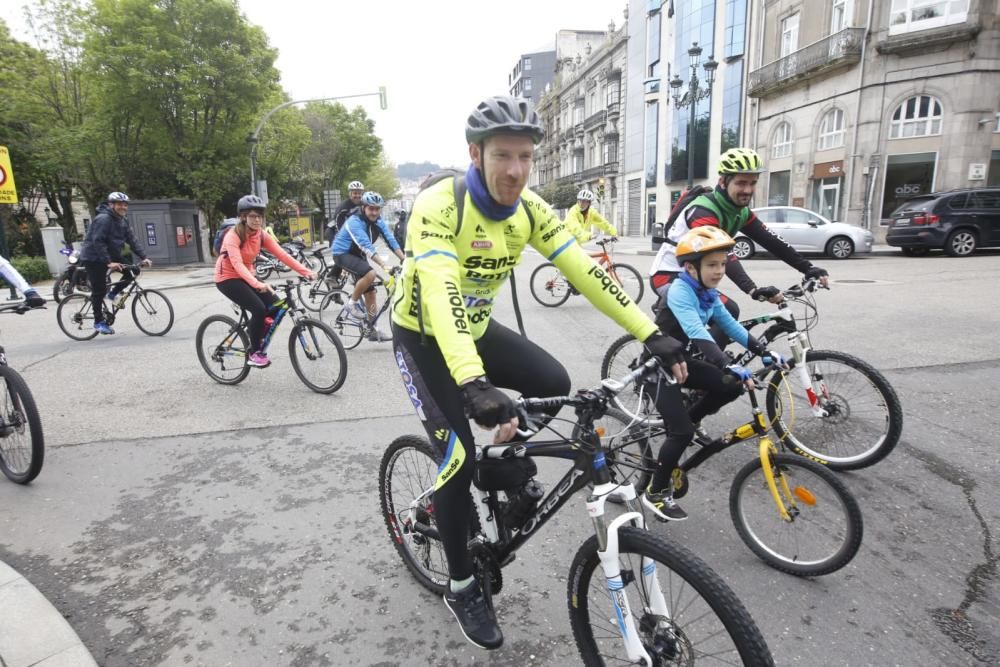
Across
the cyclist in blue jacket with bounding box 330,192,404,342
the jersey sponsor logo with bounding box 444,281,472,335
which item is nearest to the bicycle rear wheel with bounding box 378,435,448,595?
the jersey sponsor logo with bounding box 444,281,472,335

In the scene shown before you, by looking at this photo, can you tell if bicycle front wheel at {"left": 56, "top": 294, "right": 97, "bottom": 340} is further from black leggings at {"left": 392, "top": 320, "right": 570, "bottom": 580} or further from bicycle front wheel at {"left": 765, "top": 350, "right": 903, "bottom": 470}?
bicycle front wheel at {"left": 765, "top": 350, "right": 903, "bottom": 470}

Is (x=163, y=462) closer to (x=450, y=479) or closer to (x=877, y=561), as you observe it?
(x=450, y=479)

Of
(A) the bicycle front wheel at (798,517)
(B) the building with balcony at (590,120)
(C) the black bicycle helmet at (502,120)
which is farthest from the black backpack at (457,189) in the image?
(B) the building with balcony at (590,120)

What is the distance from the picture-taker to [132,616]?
2650 mm

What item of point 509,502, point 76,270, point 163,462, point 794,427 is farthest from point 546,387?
point 76,270

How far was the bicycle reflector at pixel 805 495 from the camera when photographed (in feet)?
9.03

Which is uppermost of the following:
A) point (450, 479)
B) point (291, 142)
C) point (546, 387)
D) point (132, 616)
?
point (291, 142)

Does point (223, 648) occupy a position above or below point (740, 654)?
below

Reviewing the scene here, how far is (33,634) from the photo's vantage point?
241cm

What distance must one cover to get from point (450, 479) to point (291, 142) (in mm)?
29827

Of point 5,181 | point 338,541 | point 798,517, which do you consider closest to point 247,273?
point 338,541

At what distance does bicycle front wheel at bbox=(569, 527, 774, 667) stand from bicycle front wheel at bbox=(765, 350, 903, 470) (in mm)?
2137

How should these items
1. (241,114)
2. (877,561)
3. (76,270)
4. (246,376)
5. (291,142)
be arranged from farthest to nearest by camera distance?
(291,142) → (241,114) → (76,270) → (246,376) → (877,561)

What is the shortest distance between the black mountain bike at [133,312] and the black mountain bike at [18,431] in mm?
5375
